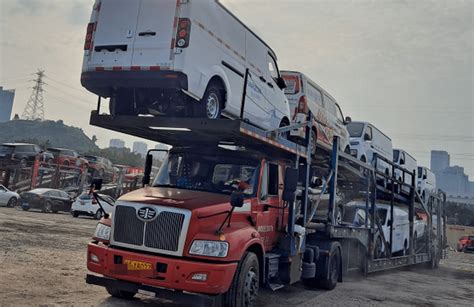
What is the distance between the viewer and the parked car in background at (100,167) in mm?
29855

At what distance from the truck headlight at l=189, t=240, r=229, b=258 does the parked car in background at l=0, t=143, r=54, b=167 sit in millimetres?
23788

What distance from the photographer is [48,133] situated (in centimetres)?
9281

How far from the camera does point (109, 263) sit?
17.0 ft

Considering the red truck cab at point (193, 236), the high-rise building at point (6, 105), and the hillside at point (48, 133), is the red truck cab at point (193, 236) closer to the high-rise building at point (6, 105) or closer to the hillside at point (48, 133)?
the hillside at point (48, 133)

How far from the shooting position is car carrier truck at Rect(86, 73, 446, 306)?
16.2ft

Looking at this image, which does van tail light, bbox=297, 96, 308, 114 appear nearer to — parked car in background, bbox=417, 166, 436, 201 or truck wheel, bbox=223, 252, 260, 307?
truck wheel, bbox=223, 252, 260, 307

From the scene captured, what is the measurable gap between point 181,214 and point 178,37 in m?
2.38

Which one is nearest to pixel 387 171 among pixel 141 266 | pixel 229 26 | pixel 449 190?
pixel 229 26

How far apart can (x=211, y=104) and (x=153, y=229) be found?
2227 millimetres

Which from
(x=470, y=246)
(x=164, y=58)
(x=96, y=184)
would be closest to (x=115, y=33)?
(x=164, y=58)

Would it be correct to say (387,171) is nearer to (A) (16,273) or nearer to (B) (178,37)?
(B) (178,37)

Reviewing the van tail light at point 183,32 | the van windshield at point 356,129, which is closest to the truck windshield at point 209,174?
the van tail light at point 183,32

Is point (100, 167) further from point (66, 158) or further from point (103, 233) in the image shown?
point (103, 233)

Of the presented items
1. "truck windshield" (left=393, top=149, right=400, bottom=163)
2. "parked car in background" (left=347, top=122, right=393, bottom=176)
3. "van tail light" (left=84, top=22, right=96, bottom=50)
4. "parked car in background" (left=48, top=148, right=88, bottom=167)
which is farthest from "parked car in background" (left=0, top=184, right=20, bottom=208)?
"van tail light" (left=84, top=22, right=96, bottom=50)
